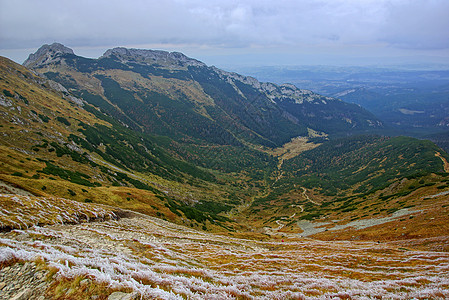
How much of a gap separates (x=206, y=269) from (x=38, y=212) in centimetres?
1911

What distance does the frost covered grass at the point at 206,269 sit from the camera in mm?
10523

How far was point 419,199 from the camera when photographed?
68.3m

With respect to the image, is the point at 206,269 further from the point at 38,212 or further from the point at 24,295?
the point at 38,212

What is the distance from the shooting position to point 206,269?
18.8 m

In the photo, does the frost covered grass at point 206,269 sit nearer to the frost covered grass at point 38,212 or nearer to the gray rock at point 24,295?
the gray rock at point 24,295

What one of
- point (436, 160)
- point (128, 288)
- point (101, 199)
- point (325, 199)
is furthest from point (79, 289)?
→ point (436, 160)

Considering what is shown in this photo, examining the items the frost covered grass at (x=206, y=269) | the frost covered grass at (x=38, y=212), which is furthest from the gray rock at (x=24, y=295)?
the frost covered grass at (x=38, y=212)

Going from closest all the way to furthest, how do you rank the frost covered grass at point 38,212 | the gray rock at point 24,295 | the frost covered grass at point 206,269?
the gray rock at point 24,295 < the frost covered grass at point 206,269 < the frost covered grass at point 38,212

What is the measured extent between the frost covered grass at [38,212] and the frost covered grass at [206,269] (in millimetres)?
1319

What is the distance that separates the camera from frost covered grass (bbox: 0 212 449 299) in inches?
414

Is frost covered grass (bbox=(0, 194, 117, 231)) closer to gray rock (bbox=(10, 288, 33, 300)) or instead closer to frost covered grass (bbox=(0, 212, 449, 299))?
frost covered grass (bbox=(0, 212, 449, 299))

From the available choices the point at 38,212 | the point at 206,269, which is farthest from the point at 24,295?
the point at 38,212

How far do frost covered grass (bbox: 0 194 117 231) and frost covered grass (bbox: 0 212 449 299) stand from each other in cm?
132

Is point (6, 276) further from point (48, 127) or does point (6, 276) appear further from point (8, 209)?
point (48, 127)
